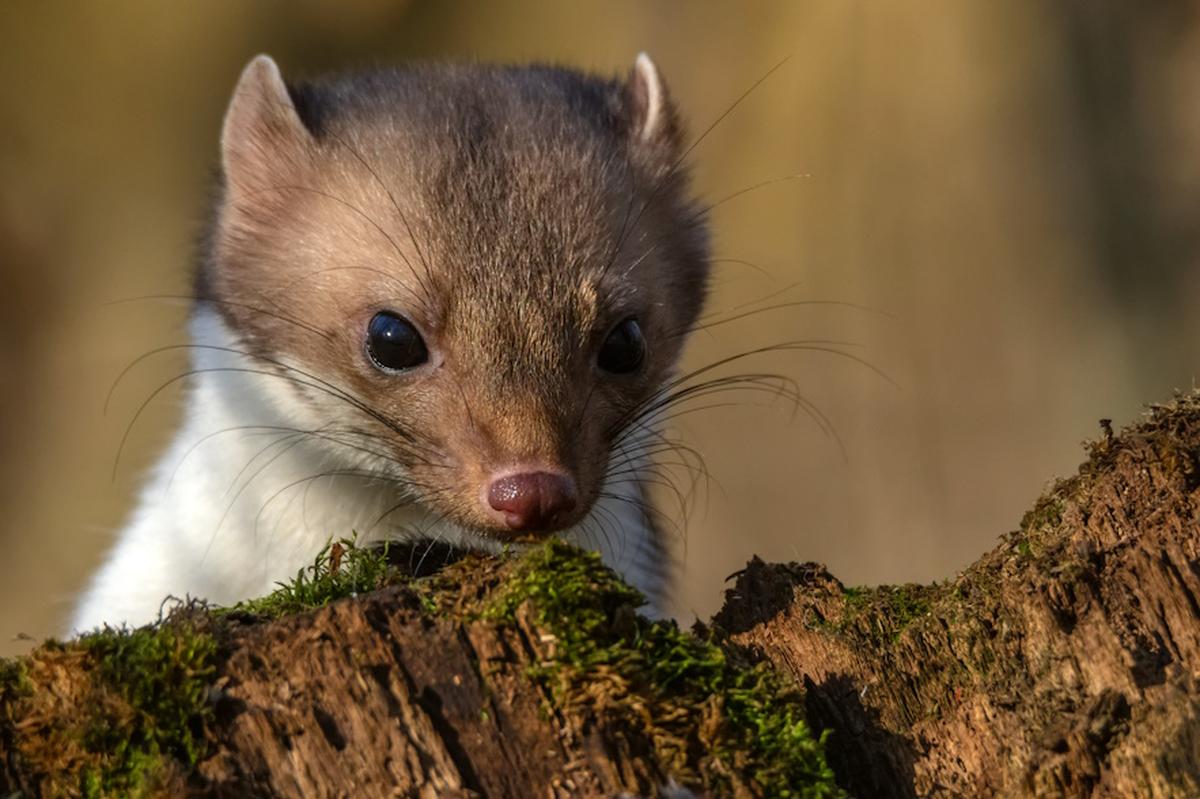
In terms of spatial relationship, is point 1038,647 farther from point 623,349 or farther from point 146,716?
point 623,349

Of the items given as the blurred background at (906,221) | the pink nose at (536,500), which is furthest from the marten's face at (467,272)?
the blurred background at (906,221)

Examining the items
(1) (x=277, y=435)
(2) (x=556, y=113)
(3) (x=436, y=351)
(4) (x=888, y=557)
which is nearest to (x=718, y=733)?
(3) (x=436, y=351)

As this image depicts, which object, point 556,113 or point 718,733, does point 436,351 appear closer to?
point 556,113

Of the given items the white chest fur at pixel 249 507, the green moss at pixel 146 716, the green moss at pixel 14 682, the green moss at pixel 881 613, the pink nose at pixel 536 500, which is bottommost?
the green moss at pixel 146 716

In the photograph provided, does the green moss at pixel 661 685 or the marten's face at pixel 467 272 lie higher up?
the marten's face at pixel 467 272

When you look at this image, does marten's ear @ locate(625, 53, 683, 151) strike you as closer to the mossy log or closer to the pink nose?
the pink nose

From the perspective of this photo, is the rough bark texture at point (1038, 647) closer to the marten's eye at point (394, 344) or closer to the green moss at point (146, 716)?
the green moss at point (146, 716)
